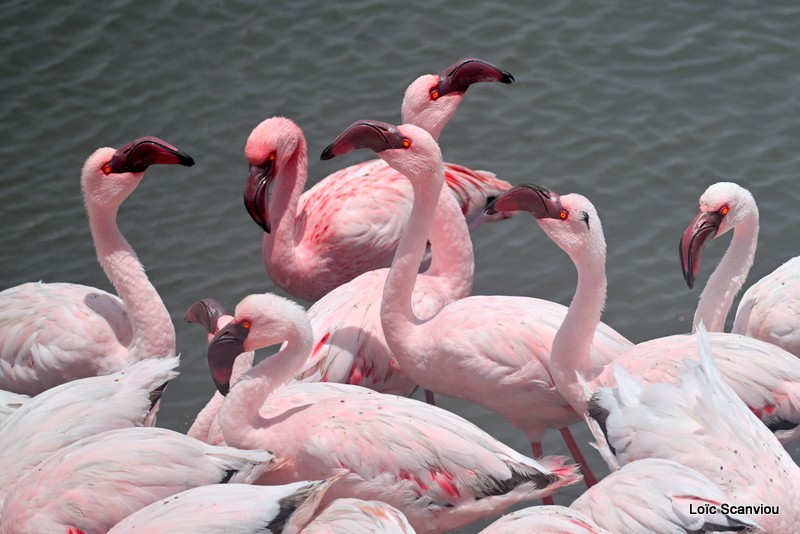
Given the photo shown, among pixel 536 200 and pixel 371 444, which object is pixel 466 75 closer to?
pixel 536 200

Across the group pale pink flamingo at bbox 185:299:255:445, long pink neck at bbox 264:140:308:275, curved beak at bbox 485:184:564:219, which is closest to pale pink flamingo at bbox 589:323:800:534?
curved beak at bbox 485:184:564:219

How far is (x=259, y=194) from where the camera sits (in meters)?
5.57

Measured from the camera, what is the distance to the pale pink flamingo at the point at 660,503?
3.49m

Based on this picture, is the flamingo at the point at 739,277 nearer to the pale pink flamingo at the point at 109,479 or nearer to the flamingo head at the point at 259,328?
the flamingo head at the point at 259,328

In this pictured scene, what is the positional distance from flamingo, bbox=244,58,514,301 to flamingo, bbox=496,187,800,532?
4.62ft

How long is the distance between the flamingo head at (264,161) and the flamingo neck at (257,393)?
131 cm

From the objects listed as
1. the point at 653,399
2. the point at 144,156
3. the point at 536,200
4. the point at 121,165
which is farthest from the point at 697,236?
A: the point at 121,165

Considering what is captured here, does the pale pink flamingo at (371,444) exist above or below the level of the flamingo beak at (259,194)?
below

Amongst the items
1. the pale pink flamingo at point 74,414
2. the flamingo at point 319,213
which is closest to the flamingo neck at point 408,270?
the flamingo at point 319,213

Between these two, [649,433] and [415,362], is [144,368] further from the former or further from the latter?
[649,433]

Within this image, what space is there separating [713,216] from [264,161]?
2.31 meters

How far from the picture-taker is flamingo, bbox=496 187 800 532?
Answer: 12.4 feet

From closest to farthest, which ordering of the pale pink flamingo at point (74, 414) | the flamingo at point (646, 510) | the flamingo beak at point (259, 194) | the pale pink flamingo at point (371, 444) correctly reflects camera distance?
the flamingo at point (646, 510) → the pale pink flamingo at point (371, 444) → the pale pink flamingo at point (74, 414) → the flamingo beak at point (259, 194)

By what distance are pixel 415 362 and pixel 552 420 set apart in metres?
0.69
